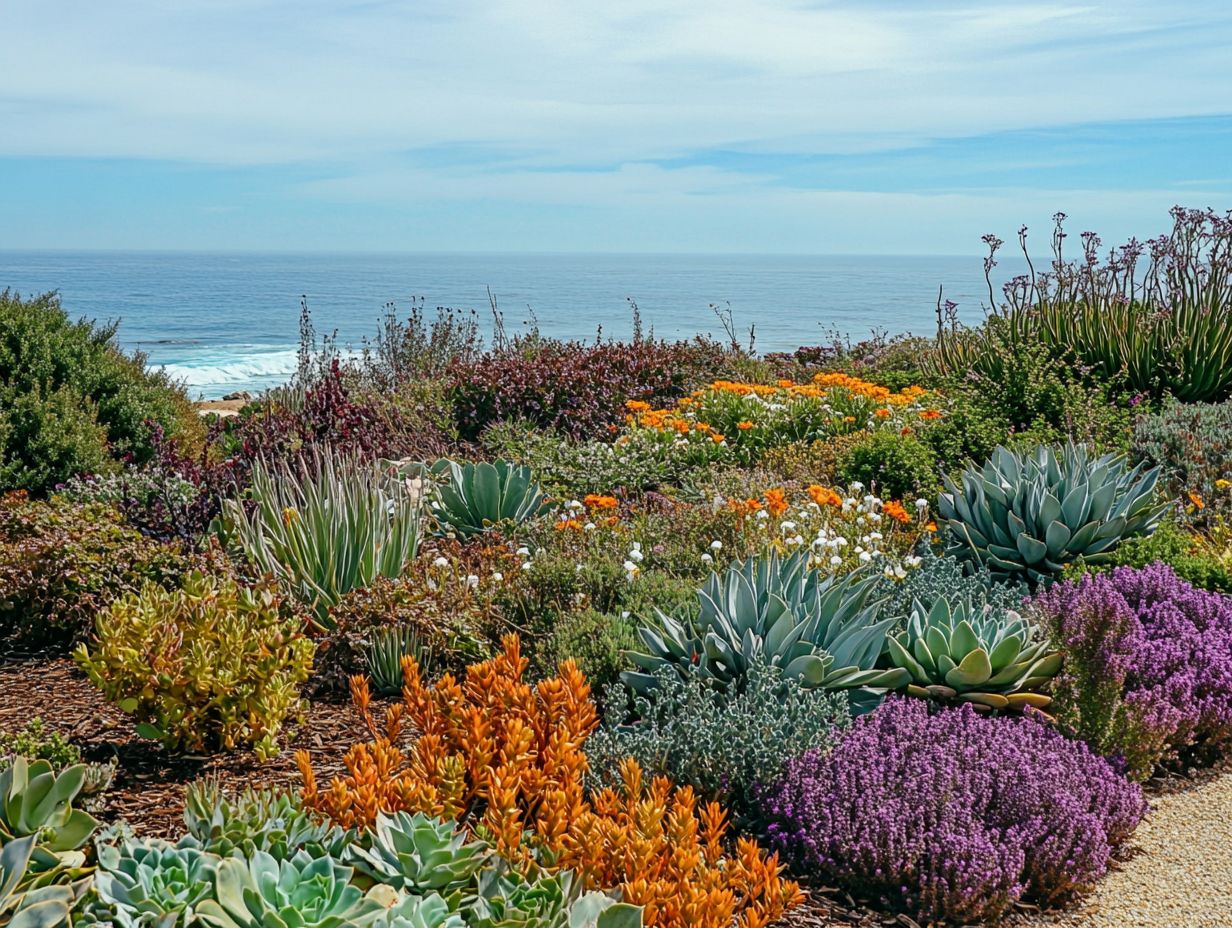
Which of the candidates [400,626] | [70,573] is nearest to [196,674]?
[400,626]

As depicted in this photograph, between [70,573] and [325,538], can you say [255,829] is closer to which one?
[325,538]

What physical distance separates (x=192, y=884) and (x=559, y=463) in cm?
729

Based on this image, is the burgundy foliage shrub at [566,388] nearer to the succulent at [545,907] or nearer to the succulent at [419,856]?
A: the succulent at [419,856]

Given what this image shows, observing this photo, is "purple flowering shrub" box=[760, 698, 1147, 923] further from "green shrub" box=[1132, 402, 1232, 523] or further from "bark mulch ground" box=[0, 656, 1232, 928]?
"green shrub" box=[1132, 402, 1232, 523]

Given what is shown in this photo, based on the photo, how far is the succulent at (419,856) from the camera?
9.80 feet

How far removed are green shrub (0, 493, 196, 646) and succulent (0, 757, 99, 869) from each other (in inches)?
109

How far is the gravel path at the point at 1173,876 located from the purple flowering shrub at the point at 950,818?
99 mm

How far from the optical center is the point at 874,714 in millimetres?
4355

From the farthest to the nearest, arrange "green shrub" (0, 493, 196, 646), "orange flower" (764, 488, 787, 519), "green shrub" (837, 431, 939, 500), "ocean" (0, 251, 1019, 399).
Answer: "ocean" (0, 251, 1019, 399)
"green shrub" (837, 431, 939, 500)
"orange flower" (764, 488, 787, 519)
"green shrub" (0, 493, 196, 646)

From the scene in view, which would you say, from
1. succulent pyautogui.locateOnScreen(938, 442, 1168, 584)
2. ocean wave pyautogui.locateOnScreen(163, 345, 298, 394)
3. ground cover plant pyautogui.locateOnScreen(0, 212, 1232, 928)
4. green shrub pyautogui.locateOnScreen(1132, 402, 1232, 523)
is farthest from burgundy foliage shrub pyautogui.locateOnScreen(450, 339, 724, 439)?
ocean wave pyautogui.locateOnScreen(163, 345, 298, 394)

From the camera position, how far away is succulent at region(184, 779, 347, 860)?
3.00 m

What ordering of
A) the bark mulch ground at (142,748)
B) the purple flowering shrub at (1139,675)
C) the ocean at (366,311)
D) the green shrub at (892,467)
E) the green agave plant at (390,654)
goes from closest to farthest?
the bark mulch ground at (142,748), the purple flowering shrub at (1139,675), the green agave plant at (390,654), the green shrub at (892,467), the ocean at (366,311)

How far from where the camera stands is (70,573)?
587 centimetres

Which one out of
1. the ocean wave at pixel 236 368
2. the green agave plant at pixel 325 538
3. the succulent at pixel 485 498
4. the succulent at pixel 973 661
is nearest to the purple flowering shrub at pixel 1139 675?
the succulent at pixel 973 661
